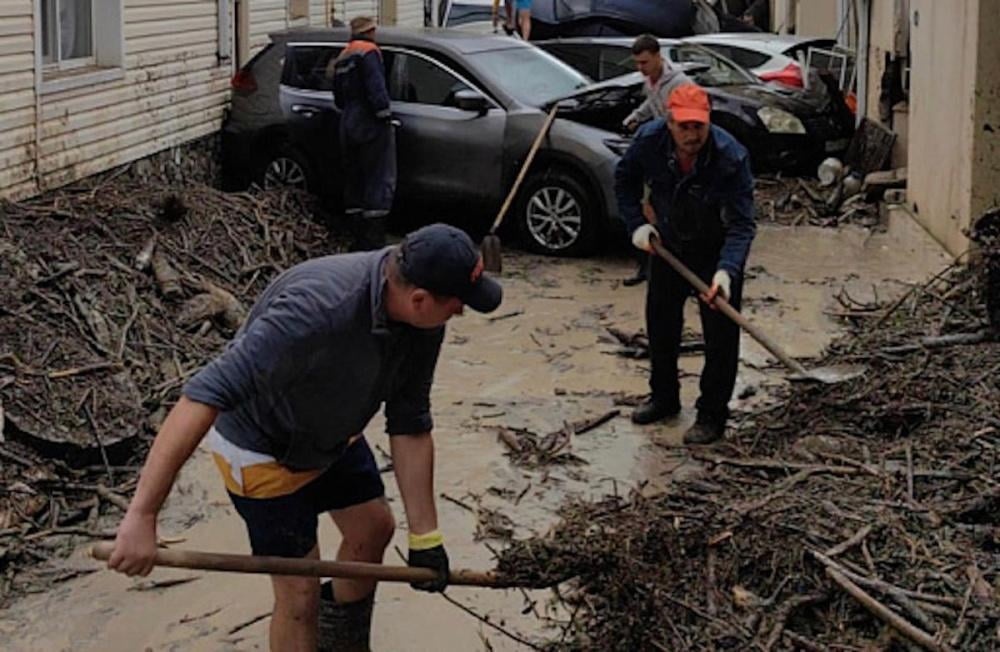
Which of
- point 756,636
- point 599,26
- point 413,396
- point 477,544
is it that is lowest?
point 477,544

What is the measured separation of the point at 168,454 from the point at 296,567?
21.9 inches

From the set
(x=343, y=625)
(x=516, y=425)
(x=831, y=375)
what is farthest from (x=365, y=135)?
(x=343, y=625)

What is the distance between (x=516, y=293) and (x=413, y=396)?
6359mm

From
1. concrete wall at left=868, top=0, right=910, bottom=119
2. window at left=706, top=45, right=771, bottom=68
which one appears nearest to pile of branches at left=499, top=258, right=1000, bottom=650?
concrete wall at left=868, top=0, right=910, bottom=119

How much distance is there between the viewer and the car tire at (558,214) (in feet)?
37.9

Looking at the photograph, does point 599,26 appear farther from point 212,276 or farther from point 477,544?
point 477,544

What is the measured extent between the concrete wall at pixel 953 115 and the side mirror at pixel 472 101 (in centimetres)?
364

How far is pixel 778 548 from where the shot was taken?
443 cm

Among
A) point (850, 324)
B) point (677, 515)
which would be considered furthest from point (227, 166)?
point (677, 515)

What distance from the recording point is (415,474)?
4.34 m

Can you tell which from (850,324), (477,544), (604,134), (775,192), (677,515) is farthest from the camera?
(775,192)

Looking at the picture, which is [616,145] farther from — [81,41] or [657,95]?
[81,41]

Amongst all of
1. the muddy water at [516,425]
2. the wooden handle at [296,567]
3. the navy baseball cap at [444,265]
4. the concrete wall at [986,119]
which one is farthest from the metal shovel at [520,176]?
the navy baseball cap at [444,265]

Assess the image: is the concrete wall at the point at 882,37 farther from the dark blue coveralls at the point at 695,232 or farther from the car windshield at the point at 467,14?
the car windshield at the point at 467,14
